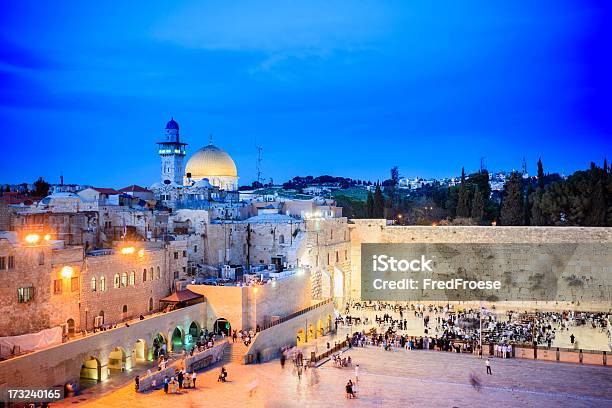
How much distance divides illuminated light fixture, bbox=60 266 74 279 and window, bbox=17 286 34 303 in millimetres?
1356

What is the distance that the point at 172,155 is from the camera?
46656 millimetres

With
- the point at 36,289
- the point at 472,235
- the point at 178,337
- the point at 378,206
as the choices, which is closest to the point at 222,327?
the point at 178,337

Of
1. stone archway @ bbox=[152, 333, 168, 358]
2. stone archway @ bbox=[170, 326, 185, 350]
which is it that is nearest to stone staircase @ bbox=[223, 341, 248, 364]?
stone archway @ bbox=[170, 326, 185, 350]

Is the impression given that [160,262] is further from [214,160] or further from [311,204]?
[214,160]

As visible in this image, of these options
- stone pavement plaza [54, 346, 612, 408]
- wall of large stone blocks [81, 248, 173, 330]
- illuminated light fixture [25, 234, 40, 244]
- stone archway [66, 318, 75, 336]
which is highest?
illuminated light fixture [25, 234, 40, 244]

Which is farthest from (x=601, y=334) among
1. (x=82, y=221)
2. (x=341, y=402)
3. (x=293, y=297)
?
(x=82, y=221)

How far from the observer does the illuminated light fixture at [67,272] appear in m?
21.0

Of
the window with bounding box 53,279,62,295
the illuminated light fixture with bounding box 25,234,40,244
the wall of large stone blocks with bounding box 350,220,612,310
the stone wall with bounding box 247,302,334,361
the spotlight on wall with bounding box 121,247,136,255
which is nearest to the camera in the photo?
the illuminated light fixture with bounding box 25,234,40,244

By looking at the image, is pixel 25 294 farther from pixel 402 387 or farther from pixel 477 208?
pixel 477 208

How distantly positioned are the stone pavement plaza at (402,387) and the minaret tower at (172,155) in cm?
Answer: 2541

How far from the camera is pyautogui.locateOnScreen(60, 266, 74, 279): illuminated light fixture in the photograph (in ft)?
68.9

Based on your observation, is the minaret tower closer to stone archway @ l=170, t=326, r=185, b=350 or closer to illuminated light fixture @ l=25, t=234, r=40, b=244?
stone archway @ l=170, t=326, r=185, b=350

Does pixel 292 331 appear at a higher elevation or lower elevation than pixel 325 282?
lower

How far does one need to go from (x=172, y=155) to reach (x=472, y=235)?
21854 mm
